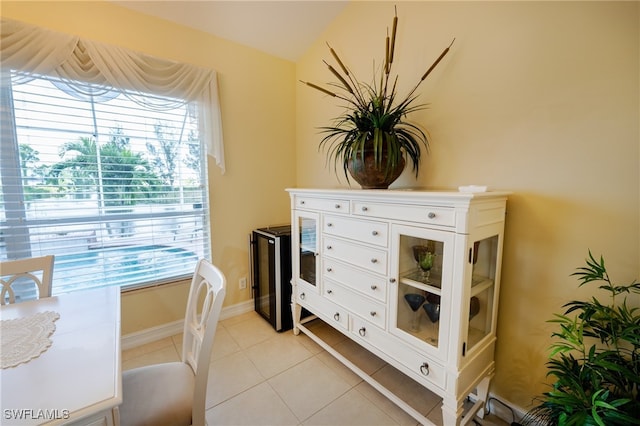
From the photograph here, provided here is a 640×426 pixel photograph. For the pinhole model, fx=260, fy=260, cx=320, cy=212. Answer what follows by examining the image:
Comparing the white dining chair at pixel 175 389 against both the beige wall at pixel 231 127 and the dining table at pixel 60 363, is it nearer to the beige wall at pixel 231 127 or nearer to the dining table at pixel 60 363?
the dining table at pixel 60 363

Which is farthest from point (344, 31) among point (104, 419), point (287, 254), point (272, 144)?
point (104, 419)

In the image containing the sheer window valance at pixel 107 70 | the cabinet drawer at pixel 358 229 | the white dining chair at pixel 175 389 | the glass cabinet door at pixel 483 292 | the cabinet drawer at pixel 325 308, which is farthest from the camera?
the cabinet drawer at pixel 325 308

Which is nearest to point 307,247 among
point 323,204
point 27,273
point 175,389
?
point 323,204

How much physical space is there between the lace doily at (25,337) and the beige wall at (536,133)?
1.96m

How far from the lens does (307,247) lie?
199cm

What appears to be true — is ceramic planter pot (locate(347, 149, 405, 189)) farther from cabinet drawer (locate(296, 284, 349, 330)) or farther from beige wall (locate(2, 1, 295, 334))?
beige wall (locate(2, 1, 295, 334))

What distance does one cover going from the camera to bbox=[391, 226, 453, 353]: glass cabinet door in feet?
4.04

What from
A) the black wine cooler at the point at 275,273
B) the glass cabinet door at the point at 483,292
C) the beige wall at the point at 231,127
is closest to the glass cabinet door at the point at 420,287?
the glass cabinet door at the point at 483,292

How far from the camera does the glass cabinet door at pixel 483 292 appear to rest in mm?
1297

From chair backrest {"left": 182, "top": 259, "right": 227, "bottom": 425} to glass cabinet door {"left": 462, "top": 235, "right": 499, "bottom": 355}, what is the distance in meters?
1.16

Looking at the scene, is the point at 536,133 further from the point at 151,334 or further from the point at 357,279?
the point at 151,334

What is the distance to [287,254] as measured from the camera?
222cm

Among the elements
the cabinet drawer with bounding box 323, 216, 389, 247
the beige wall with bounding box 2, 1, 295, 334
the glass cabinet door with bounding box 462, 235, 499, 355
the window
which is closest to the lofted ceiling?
the beige wall with bounding box 2, 1, 295, 334

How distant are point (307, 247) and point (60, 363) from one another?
1.40m
